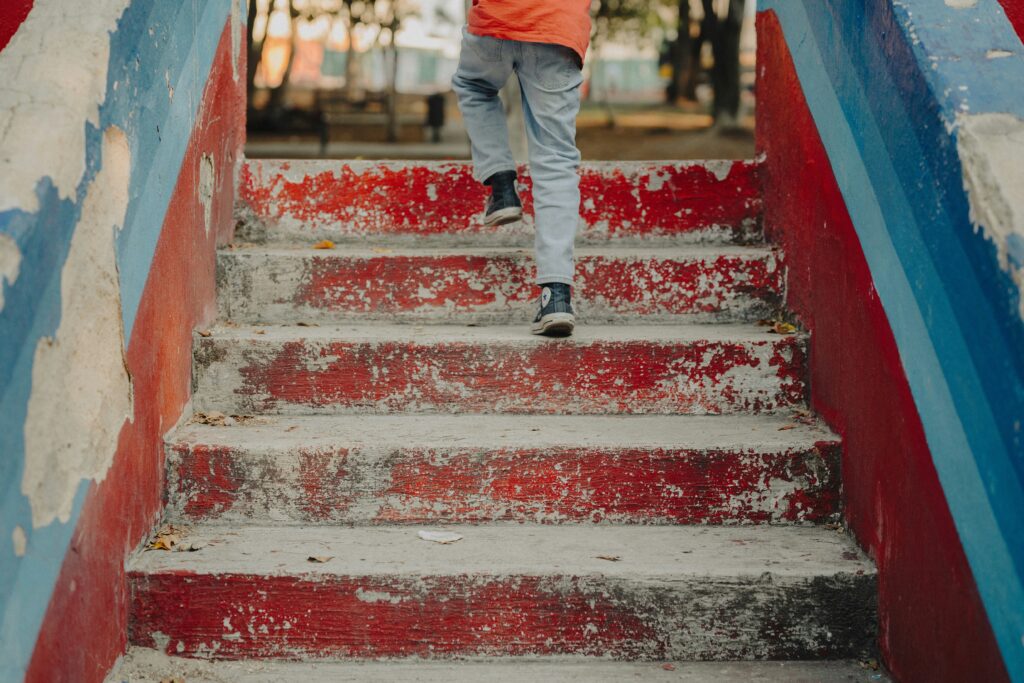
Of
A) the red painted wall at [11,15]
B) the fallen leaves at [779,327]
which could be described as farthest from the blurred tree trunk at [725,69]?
the red painted wall at [11,15]

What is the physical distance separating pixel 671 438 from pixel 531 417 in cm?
48

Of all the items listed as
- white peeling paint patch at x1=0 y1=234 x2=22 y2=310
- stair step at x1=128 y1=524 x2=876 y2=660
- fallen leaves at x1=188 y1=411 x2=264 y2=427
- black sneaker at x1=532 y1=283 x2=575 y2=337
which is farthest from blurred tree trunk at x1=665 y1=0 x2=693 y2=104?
white peeling paint patch at x1=0 y1=234 x2=22 y2=310

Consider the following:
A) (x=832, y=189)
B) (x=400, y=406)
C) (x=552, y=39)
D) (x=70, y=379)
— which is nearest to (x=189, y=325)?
(x=400, y=406)

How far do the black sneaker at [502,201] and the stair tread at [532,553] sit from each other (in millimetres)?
1212

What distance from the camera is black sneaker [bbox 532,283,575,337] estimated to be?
3357mm

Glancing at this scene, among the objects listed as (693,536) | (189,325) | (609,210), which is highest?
(609,210)

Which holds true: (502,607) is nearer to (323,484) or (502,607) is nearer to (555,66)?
(323,484)

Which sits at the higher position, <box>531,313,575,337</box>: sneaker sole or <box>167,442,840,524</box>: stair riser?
<box>531,313,575,337</box>: sneaker sole

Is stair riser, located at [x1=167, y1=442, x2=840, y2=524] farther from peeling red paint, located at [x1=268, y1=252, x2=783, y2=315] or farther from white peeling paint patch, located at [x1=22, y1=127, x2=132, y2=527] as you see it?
peeling red paint, located at [x1=268, y1=252, x2=783, y2=315]

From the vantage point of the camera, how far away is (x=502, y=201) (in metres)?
3.77

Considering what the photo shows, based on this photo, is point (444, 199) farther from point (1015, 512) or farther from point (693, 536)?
point (1015, 512)

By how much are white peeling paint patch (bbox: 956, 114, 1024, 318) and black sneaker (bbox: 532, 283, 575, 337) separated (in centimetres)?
142

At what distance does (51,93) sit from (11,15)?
1274 mm

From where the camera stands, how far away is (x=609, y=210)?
404 centimetres
